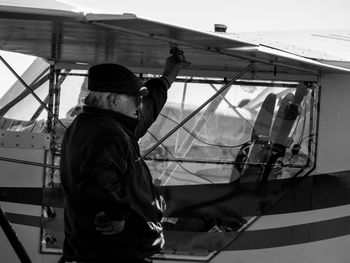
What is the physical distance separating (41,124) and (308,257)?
216 cm

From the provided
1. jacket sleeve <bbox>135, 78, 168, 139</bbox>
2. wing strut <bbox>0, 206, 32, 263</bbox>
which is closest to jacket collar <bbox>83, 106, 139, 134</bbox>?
jacket sleeve <bbox>135, 78, 168, 139</bbox>

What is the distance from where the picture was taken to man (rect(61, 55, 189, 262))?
3.88 metres

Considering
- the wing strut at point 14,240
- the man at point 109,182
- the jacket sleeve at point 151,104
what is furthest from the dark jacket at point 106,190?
the wing strut at point 14,240

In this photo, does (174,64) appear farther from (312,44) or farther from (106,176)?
(312,44)

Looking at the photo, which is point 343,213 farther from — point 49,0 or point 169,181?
point 49,0

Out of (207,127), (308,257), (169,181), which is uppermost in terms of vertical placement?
(207,127)

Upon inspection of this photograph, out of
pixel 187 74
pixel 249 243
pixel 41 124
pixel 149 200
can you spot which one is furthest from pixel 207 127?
pixel 149 200

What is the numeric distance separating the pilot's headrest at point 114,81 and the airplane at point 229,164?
40.4 inches

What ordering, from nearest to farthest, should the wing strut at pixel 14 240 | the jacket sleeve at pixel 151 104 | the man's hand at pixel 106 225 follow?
the man's hand at pixel 106 225 → the jacket sleeve at pixel 151 104 → the wing strut at pixel 14 240

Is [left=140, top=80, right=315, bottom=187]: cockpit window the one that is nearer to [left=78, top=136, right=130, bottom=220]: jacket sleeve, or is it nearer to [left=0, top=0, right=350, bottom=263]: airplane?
[left=0, top=0, right=350, bottom=263]: airplane

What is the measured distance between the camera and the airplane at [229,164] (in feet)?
18.1

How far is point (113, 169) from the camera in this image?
3.86 m

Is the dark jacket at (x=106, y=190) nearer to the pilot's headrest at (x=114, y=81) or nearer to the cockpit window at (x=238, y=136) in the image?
the pilot's headrest at (x=114, y=81)

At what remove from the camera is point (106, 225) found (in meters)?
3.95
